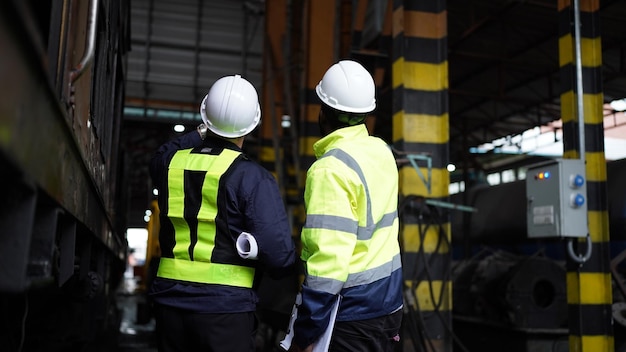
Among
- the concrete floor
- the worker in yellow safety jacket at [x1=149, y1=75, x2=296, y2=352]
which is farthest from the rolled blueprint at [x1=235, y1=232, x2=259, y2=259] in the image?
the concrete floor

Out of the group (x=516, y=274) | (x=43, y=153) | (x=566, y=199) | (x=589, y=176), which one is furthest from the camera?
(x=516, y=274)

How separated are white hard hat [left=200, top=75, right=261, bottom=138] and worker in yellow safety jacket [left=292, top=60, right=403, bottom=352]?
30 centimetres

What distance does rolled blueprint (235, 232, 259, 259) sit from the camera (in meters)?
2.03

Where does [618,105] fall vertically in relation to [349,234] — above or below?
above

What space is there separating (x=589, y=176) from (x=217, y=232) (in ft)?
10.5

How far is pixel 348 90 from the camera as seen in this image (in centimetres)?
225

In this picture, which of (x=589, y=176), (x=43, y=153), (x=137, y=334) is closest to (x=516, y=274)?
(x=589, y=176)

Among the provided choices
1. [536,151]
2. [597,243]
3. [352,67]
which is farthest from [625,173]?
[536,151]

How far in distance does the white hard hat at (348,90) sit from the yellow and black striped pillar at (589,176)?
2506mm

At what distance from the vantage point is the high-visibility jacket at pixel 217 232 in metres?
2.05

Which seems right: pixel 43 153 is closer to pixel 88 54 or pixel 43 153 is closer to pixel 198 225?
pixel 88 54

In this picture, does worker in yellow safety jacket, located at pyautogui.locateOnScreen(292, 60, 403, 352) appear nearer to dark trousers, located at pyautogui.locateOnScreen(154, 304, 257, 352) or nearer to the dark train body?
dark trousers, located at pyautogui.locateOnScreen(154, 304, 257, 352)

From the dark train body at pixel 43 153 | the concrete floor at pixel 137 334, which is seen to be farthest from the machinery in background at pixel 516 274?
the concrete floor at pixel 137 334

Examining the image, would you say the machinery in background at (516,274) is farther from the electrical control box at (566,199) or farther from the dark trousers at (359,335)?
the dark trousers at (359,335)
